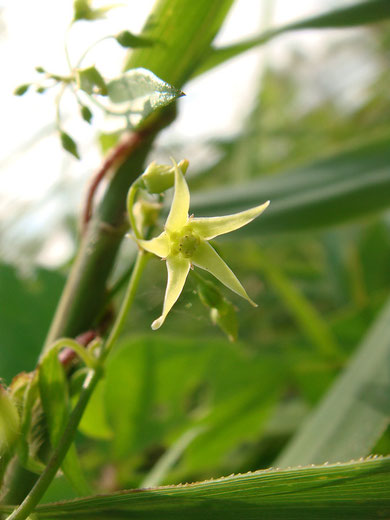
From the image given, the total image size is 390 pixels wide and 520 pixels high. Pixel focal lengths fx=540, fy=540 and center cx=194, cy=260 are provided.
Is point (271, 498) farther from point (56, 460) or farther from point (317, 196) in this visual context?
point (317, 196)

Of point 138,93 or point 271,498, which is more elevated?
point 138,93

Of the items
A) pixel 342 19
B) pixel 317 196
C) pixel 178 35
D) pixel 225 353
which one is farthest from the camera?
pixel 225 353

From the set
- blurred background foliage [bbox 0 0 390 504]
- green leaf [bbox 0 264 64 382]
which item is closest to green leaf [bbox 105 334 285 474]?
blurred background foliage [bbox 0 0 390 504]

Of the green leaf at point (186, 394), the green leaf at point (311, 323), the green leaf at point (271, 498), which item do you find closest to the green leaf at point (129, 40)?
the green leaf at point (271, 498)

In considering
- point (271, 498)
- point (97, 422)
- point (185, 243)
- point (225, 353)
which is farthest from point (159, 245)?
point (225, 353)

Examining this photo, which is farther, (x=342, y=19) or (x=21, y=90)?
(x=342, y=19)

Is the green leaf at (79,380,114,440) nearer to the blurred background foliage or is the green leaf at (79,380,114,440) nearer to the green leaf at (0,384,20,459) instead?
the blurred background foliage

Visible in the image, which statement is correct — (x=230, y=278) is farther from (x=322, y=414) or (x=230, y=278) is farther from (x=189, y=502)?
(x=322, y=414)

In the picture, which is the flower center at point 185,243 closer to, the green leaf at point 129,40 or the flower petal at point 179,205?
the flower petal at point 179,205
